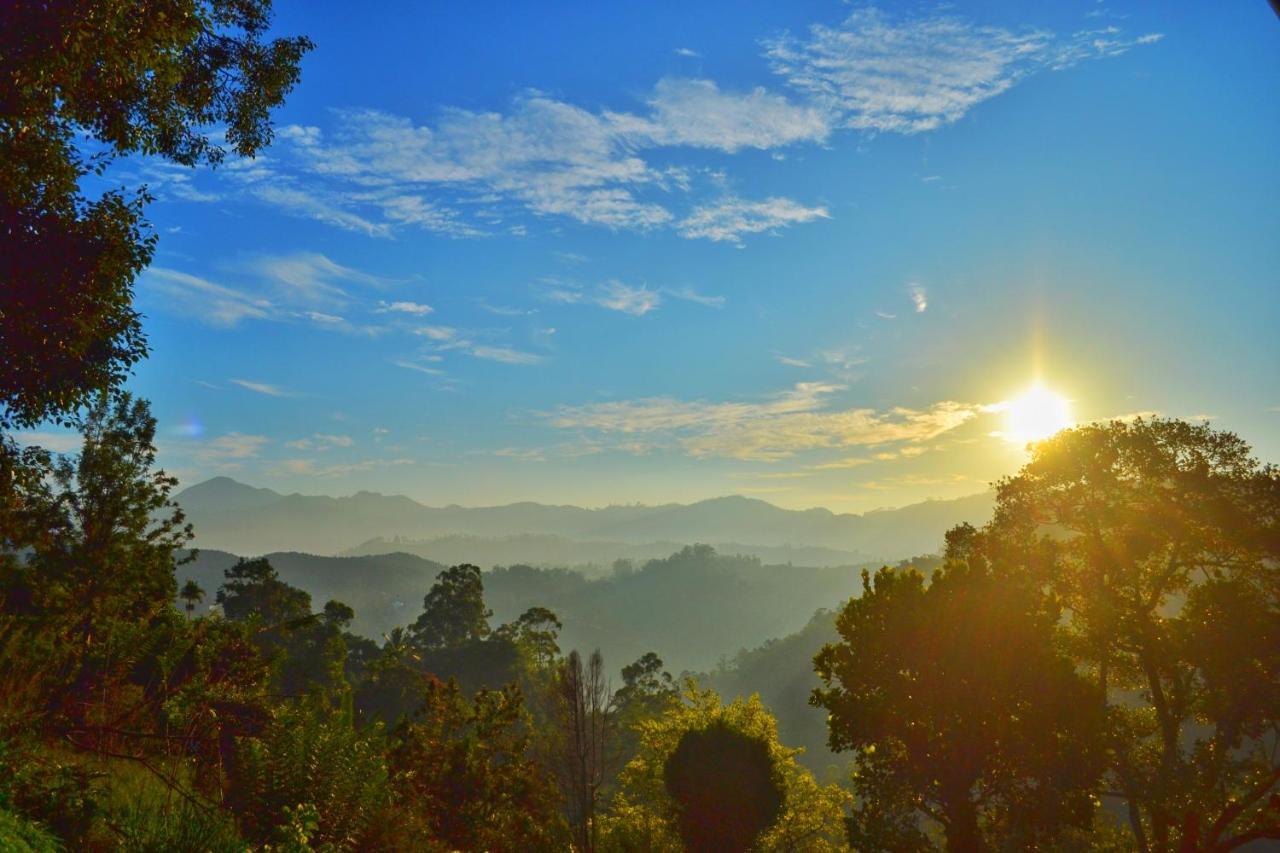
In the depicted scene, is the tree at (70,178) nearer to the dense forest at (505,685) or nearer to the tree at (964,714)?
the dense forest at (505,685)

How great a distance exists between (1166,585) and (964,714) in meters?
6.82

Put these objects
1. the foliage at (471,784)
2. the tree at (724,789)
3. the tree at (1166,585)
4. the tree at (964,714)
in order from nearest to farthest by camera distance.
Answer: the foliage at (471,784), the tree at (964,714), the tree at (1166,585), the tree at (724,789)

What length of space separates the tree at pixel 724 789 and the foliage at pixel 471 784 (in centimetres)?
639

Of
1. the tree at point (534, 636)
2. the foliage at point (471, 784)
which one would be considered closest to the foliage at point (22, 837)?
the foliage at point (471, 784)

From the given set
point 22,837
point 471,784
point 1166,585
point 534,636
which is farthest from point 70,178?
point 534,636

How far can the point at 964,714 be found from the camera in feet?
48.2

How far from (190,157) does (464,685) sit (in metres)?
58.4

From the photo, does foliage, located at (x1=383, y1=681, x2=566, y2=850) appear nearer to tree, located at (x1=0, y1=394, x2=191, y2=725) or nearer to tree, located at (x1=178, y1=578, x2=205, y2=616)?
tree, located at (x1=0, y1=394, x2=191, y2=725)

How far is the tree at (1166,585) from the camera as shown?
14.9 meters

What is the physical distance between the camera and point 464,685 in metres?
60.7

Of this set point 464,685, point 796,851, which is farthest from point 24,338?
point 464,685

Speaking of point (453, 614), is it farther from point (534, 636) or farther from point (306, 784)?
point (306, 784)

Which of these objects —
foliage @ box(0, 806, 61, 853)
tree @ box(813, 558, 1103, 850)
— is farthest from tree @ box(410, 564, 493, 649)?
foliage @ box(0, 806, 61, 853)

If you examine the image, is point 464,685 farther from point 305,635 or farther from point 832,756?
point 832,756
